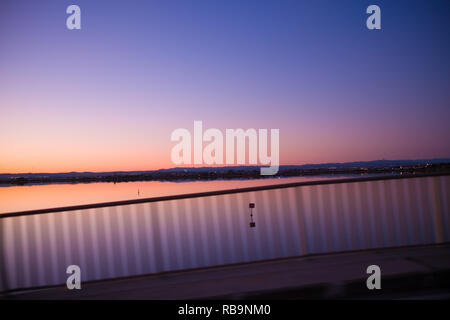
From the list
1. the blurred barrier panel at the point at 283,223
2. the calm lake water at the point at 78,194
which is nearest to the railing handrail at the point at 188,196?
the blurred barrier panel at the point at 283,223

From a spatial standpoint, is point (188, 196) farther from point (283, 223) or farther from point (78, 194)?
point (78, 194)

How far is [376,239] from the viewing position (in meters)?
7.05

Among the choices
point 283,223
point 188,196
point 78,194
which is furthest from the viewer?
point 78,194

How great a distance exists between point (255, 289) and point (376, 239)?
3.36m

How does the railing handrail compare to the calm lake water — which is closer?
the railing handrail

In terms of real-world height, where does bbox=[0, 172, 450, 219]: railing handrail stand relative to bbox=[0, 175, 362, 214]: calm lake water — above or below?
above

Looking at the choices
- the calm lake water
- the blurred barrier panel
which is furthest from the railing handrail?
the calm lake water

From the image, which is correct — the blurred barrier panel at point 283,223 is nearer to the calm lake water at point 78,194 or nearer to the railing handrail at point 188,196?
the railing handrail at point 188,196

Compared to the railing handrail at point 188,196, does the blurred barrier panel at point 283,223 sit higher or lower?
lower

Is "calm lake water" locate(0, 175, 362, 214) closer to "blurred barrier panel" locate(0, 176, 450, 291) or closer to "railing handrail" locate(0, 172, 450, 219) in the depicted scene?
"blurred barrier panel" locate(0, 176, 450, 291)

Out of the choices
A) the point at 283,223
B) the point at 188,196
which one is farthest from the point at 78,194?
the point at 283,223
